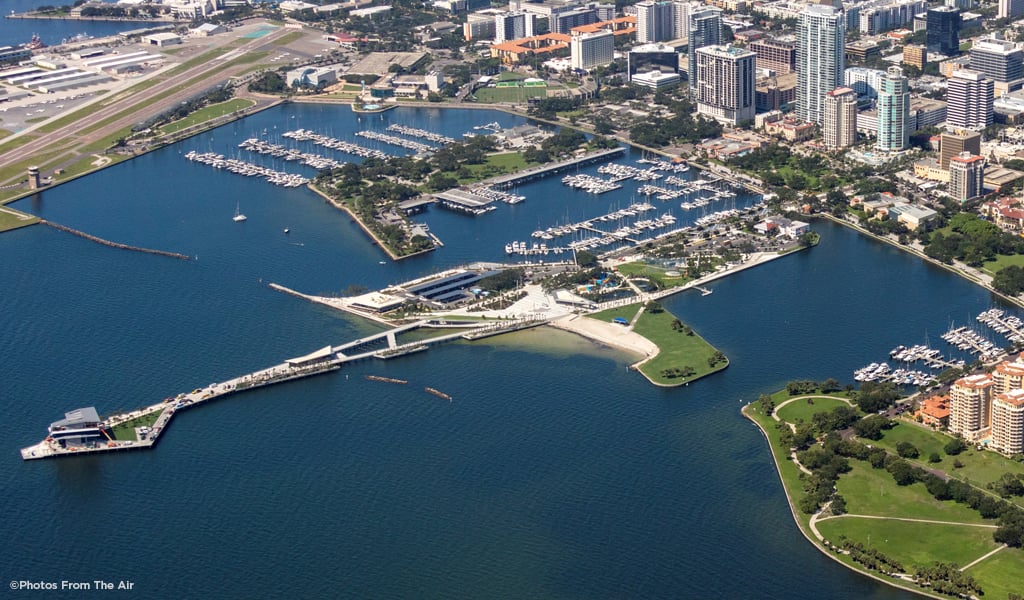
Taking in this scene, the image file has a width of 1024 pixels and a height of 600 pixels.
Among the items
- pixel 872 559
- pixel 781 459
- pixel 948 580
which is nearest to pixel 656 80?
pixel 781 459

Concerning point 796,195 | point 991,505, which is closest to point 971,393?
point 991,505

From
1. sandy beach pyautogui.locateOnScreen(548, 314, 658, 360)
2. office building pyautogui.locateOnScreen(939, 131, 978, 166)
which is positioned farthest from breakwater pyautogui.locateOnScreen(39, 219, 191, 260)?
office building pyautogui.locateOnScreen(939, 131, 978, 166)

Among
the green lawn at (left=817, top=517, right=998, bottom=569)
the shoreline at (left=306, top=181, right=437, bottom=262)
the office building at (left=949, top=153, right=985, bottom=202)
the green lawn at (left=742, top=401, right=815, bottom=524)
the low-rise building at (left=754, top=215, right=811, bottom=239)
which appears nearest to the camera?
the green lawn at (left=817, top=517, right=998, bottom=569)

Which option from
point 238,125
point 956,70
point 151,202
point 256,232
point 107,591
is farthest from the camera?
point 238,125

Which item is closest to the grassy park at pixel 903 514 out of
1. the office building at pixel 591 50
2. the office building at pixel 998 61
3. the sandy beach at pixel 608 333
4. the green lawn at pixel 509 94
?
the sandy beach at pixel 608 333

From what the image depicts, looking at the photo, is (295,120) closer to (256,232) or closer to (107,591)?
(256,232)

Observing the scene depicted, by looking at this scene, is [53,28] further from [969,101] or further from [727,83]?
[969,101]

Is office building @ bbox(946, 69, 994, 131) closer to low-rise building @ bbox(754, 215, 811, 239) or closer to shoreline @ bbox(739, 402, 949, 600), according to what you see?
low-rise building @ bbox(754, 215, 811, 239)
